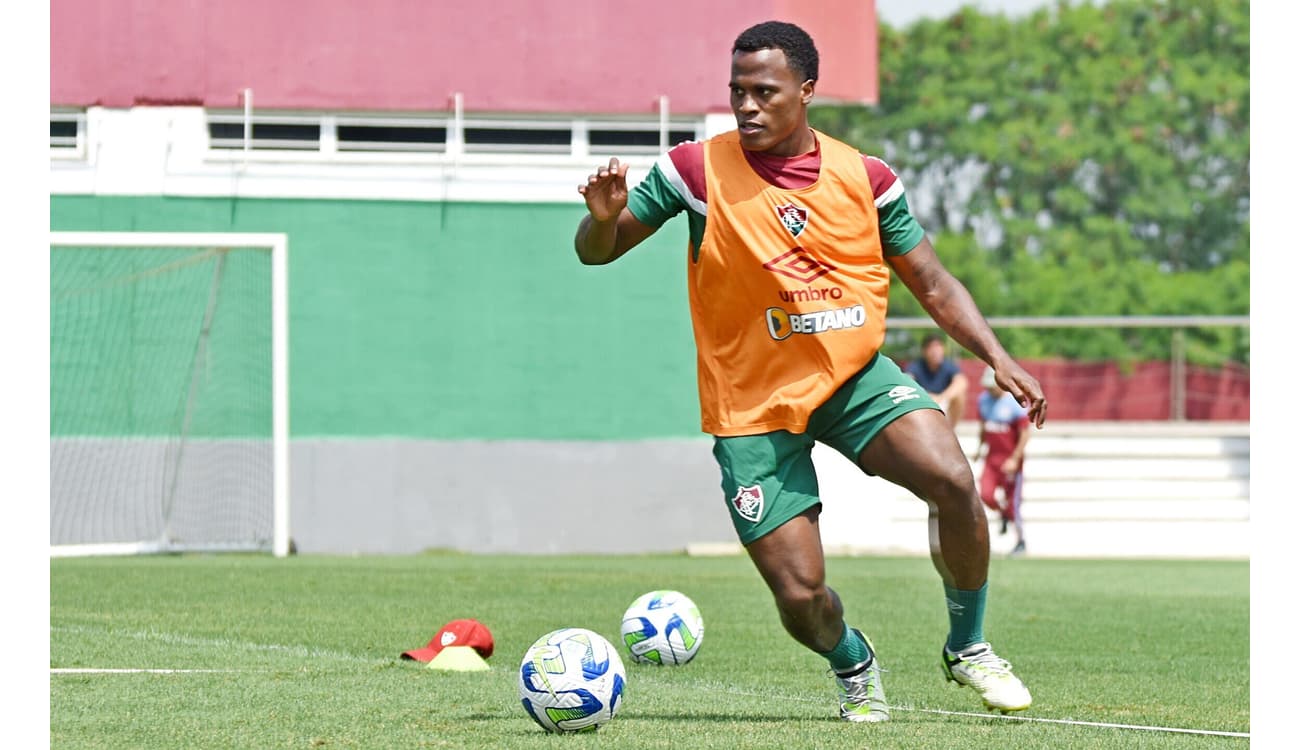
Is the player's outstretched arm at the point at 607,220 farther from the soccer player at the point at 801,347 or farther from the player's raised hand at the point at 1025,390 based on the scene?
the player's raised hand at the point at 1025,390

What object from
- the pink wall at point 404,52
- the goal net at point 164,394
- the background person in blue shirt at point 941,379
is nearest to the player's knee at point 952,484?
the background person in blue shirt at point 941,379

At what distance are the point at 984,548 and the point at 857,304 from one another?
993 millimetres

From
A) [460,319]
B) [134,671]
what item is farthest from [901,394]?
[460,319]

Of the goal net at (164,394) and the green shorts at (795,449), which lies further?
the goal net at (164,394)

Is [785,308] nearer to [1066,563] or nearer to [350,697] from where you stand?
[350,697]

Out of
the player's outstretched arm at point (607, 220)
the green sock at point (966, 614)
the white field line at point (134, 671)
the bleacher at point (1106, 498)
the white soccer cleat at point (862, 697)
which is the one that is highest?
the player's outstretched arm at point (607, 220)

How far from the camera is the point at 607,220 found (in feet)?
22.2

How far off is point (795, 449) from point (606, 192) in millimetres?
1176

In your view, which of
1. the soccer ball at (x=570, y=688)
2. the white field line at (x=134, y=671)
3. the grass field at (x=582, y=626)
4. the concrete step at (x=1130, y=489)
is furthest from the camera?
the concrete step at (x=1130, y=489)

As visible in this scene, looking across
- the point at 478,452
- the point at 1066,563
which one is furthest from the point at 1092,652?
the point at 478,452

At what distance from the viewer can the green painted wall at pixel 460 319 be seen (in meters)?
22.1

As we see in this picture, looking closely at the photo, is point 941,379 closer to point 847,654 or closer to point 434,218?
point 434,218

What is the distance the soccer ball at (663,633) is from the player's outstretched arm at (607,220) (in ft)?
9.45

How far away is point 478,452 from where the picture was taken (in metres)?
22.3
